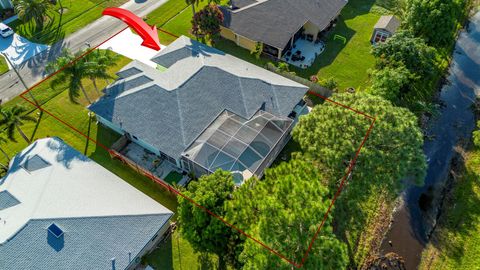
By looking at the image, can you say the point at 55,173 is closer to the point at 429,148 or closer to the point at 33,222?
the point at 33,222

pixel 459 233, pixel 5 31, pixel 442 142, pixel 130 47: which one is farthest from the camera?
pixel 5 31

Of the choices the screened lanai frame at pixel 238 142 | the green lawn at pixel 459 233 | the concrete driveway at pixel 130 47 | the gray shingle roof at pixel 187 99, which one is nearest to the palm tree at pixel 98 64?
the gray shingle roof at pixel 187 99

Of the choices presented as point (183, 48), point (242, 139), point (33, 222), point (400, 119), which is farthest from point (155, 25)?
point (400, 119)

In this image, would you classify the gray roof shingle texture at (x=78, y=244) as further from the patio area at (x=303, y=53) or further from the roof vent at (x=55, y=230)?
the patio area at (x=303, y=53)

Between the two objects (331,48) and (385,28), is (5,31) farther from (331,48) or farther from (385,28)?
(385,28)

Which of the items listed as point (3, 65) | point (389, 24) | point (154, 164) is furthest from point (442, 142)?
point (3, 65)

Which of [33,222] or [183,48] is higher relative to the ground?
[183,48]

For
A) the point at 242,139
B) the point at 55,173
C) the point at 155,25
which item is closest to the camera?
the point at 55,173
